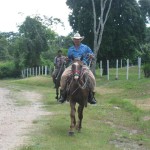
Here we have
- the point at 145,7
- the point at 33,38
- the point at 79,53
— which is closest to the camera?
Answer: the point at 79,53

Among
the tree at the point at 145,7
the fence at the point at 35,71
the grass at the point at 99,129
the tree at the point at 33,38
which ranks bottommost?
the grass at the point at 99,129

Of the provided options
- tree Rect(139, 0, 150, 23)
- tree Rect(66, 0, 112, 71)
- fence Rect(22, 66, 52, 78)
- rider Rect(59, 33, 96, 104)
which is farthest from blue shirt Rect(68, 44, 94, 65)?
tree Rect(139, 0, 150, 23)

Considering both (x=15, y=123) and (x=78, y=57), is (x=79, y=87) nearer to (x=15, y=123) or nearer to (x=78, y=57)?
(x=78, y=57)

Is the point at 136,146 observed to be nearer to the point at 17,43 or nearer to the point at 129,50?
the point at 129,50

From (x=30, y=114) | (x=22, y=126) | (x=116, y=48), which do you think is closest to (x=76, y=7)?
(x=116, y=48)

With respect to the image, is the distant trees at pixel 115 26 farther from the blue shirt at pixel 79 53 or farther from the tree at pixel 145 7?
the blue shirt at pixel 79 53

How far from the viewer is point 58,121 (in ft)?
48.3

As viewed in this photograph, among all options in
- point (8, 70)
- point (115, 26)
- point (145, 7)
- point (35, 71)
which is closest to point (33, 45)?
point (35, 71)

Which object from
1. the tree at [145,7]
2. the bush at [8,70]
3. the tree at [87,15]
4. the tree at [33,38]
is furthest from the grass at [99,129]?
the bush at [8,70]

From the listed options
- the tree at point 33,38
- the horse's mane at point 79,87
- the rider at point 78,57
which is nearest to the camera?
the horse's mane at point 79,87

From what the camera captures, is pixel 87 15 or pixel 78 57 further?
pixel 87 15

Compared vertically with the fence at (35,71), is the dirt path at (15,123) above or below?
below

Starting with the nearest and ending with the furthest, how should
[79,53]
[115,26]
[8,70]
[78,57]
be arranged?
[78,57]
[79,53]
[115,26]
[8,70]

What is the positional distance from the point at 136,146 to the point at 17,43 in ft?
177
